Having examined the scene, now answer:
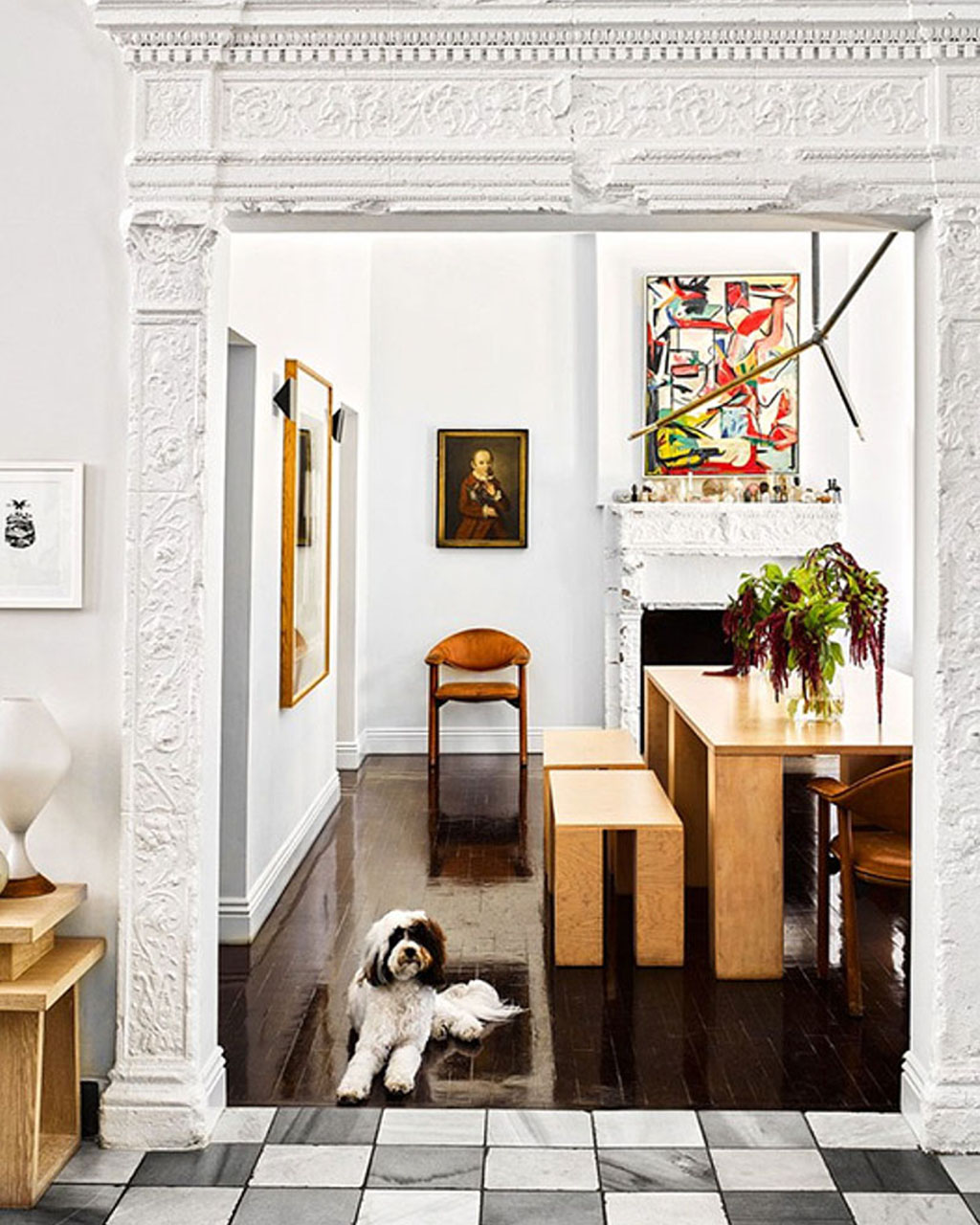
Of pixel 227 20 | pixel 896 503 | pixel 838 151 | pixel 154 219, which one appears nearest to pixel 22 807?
pixel 154 219

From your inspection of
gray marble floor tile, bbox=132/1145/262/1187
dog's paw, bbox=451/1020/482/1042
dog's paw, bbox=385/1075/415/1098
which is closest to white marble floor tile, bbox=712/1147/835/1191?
dog's paw, bbox=385/1075/415/1098

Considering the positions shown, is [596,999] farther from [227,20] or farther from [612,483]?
[612,483]

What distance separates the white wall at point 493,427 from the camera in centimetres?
879

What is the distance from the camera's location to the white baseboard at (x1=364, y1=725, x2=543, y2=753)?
8828 millimetres

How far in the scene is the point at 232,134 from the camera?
3156 mm

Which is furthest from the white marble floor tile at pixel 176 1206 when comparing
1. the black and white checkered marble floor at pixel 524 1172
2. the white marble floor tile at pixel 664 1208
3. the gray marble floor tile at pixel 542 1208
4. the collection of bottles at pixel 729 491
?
the collection of bottles at pixel 729 491

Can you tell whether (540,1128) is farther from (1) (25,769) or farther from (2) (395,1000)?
(1) (25,769)

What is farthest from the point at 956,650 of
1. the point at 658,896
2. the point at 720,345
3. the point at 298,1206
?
the point at 720,345

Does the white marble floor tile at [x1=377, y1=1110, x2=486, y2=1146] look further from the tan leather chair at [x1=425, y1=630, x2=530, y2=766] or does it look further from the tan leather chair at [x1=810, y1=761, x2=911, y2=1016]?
the tan leather chair at [x1=425, y1=630, x2=530, y2=766]

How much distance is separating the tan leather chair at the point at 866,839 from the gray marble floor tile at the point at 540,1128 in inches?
44.7

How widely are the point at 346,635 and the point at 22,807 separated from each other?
527cm

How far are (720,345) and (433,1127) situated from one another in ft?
21.0

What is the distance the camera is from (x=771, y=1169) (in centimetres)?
299

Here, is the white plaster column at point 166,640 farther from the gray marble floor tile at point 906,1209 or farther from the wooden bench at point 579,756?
the wooden bench at point 579,756
